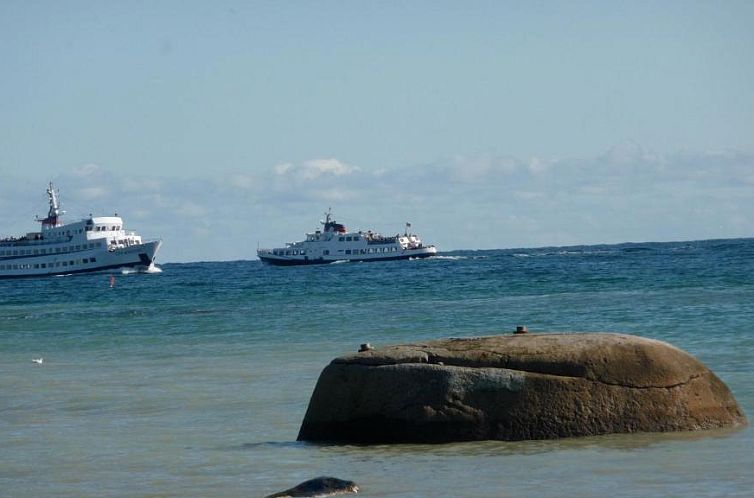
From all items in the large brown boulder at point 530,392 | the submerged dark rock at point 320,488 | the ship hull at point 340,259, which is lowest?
the submerged dark rock at point 320,488

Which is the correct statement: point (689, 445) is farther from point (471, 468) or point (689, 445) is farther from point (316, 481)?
point (316, 481)

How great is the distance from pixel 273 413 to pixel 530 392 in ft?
13.4

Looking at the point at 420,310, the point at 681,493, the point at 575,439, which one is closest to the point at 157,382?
the point at 575,439

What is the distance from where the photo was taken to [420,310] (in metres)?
36.7

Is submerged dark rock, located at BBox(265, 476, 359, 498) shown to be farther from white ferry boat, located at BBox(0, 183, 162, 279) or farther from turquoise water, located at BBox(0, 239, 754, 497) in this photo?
white ferry boat, located at BBox(0, 183, 162, 279)

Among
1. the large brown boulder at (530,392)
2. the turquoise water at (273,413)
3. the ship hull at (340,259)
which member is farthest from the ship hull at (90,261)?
the large brown boulder at (530,392)

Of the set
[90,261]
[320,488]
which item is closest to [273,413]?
[320,488]

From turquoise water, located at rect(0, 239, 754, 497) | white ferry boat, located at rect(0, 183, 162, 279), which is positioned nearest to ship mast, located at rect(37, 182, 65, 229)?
white ferry boat, located at rect(0, 183, 162, 279)

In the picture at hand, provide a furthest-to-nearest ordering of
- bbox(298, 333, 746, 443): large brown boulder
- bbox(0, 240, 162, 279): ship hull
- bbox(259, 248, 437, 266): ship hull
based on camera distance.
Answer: bbox(259, 248, 437, 266): ship hull
bbox(0, 240, 162, 279): ship hull
bbox(298, 333, 746, 443): large brown boulder

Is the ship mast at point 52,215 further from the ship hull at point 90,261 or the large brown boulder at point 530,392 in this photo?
the large brown boulder at point 530,392

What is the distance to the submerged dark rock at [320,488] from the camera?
881 cm

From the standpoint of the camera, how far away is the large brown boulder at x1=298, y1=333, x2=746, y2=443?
1070 centimetres

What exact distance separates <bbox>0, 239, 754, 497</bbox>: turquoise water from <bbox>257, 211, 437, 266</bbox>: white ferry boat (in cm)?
9316

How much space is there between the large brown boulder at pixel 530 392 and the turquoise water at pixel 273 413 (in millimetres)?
191
